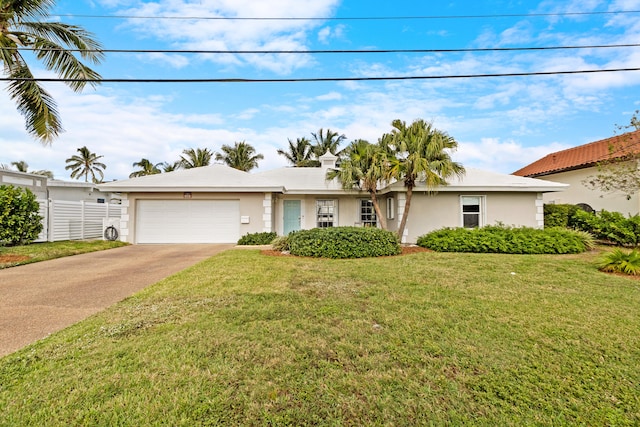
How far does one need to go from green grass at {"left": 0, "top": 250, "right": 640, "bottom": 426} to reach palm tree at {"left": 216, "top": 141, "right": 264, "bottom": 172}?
2733 centimetres

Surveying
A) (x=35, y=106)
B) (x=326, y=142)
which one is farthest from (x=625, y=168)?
(x=326, y=142)

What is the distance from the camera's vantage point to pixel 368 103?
1285cm

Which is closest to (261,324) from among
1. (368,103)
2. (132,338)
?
(132,338)

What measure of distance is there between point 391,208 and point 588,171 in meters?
10.9

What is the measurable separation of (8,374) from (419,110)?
13.2 m

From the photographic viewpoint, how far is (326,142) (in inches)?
1277

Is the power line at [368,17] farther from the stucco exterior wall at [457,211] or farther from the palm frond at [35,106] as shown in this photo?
the stucco exterior wall at [457,211]

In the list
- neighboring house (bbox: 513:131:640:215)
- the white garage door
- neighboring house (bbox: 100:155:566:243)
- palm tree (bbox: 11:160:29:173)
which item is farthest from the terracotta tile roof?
palm tree (bbox: 11:160:29:173)

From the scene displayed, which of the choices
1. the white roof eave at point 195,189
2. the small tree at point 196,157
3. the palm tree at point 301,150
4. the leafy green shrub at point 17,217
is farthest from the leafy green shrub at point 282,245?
the small tree at point 196,157

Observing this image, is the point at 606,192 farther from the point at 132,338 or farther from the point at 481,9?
the point at 132,338

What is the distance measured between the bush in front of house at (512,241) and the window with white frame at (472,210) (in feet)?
7.39

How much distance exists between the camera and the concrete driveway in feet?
13.2

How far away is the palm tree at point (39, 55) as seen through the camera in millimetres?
9602

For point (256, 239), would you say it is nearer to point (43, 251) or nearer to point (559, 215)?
point (43, 251)
